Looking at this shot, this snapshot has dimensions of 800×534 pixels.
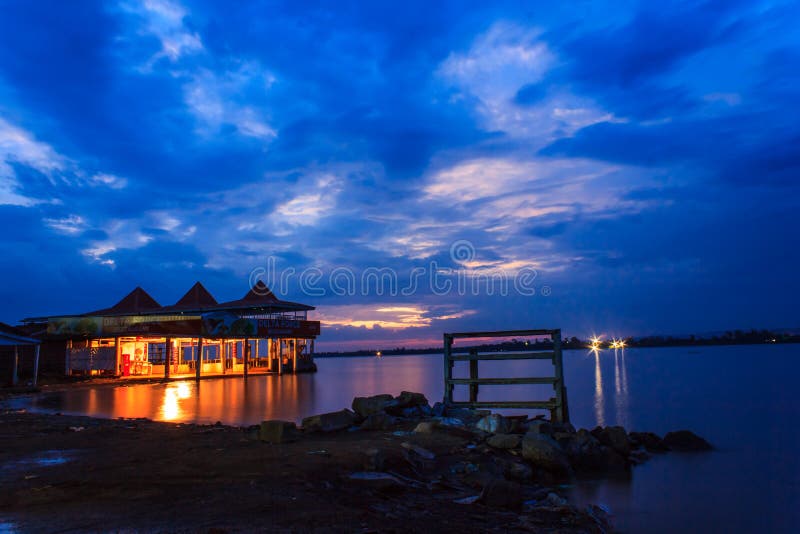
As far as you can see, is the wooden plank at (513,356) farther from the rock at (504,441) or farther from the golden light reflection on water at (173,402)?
the golden light reflection on water at (173,402)

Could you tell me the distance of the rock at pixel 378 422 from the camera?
46.3 feet

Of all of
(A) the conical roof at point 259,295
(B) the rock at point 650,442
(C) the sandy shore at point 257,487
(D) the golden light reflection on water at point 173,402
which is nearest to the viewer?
(C) the sandy shore at point 257,487

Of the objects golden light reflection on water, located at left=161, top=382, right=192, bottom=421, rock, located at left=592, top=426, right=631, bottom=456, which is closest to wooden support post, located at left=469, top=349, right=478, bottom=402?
rock, located at left=592, top=426, right=631, bottom=456

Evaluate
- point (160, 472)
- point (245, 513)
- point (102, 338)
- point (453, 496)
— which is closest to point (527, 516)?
point (453, 496)

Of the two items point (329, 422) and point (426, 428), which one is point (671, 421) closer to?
point (426, 428)

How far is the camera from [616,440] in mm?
14820

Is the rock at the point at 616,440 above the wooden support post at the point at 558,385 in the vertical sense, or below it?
below

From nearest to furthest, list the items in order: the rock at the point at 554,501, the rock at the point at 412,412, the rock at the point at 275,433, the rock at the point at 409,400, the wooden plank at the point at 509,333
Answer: the rock at the point at 554,501 → the rock at the point at 275,433 → the rock at the point at 412,412 → the rock at the point at 409,400 → the wooden plank at the point at 509,333

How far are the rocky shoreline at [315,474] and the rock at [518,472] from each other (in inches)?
0.7

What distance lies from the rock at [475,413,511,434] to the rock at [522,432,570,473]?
4.88 feet

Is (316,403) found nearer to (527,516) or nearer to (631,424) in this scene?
(631,424)

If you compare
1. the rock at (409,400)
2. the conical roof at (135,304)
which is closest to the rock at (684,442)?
the rock at (409,400)

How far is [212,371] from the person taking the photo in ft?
162

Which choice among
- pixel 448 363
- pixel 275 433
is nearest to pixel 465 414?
pixel 448 363
